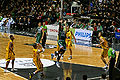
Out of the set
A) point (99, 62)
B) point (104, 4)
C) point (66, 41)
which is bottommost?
point (99, 62)

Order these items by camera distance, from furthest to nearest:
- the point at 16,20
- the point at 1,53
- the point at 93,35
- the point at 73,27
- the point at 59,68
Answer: the point at 16,20
the point at 73,27
the point at 93,35
the point at 1,53
the point at 59,68

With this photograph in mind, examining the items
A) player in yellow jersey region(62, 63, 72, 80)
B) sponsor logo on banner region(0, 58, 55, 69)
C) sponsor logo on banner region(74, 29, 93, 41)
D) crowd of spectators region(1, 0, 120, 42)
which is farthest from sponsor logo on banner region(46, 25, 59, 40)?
player in yellow jersey region(62, 63, 72, 80)

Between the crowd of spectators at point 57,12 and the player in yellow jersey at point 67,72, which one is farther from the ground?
the crowd of spectators at point 57,12

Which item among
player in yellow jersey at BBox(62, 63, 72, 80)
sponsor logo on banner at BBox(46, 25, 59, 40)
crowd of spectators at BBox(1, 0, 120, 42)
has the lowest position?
player in yellow jersey at BBox(62, 63, 72, 80)

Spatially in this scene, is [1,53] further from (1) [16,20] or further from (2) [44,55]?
(1) [16,20]

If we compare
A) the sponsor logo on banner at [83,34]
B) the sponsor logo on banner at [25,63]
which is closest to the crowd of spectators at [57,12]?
the sponsor logo on banner at [83,34]

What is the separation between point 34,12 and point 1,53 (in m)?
13.7

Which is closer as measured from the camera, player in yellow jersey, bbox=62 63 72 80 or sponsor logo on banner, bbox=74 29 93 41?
player in yellow jersey, bbox=62 63 72 80

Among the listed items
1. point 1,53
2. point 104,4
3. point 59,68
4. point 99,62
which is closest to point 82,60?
point 99,62

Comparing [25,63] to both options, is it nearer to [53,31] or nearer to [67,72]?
[67,72]

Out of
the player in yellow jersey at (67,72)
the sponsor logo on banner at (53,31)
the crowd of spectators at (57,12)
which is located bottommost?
the player in yellow jersey at (67,72)

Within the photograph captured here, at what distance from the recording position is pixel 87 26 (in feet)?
68.6

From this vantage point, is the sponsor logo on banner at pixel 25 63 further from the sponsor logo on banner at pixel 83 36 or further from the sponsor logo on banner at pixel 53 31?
the sponsor logo on banner at pixel 53 31

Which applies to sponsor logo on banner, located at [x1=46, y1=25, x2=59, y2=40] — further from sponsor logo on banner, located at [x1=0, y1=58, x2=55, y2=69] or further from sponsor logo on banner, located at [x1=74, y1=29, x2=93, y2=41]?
sponsor logo on banner, located at [x1=0, y1=58, x2=55, y2=69]
